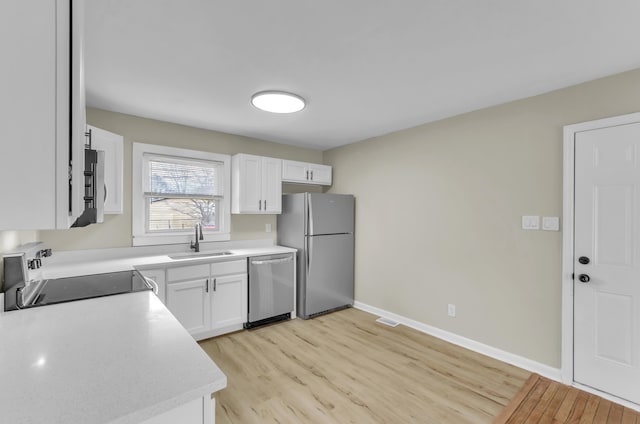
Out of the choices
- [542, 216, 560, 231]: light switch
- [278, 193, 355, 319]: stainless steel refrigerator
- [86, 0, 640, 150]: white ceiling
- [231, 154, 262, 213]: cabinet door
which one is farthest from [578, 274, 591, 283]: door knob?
[231, 154, 262, 213]: cabinet door

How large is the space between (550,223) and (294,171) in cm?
292

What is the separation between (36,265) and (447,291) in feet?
11.6

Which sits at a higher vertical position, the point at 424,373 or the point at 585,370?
the point at 585,370

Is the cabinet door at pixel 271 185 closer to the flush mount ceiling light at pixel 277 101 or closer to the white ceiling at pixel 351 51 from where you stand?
the white ceiling at pixel 351 51

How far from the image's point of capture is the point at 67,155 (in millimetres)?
648

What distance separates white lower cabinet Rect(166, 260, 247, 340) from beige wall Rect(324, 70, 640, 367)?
1768 millimetres

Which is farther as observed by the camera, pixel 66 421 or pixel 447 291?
pixel 447 291

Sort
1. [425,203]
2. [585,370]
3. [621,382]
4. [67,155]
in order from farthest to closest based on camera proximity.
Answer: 1. [425,203]
2. [585,370]
3. [621,382]
4. [67,155]

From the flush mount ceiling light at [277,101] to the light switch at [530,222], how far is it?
226 cm

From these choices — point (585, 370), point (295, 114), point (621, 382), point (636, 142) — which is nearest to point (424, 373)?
point (585, 370)

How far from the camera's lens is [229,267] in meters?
3.16

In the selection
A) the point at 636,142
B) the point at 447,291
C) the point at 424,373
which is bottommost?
the point at 424,373

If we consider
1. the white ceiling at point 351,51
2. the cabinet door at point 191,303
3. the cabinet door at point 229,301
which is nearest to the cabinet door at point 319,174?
the white ceiling at point 351,51

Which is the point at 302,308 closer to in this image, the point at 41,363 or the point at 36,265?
the point at 36,265
